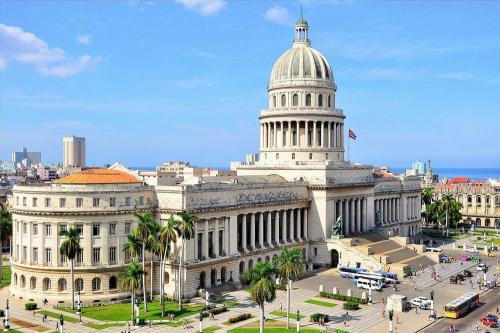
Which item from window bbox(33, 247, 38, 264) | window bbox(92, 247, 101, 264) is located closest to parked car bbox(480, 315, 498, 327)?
window bbox(92, 247, 101, 264)

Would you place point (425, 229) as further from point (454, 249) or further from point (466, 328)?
point (466, 328)

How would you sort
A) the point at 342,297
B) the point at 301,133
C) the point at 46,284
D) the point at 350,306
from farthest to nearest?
the point at 301,133 → the point at 342,297 → the point at 46,284 → the point at 350,306

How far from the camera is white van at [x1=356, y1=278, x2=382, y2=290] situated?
96194mm

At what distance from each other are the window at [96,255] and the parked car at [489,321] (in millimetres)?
54895

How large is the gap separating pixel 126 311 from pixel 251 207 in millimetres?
31684

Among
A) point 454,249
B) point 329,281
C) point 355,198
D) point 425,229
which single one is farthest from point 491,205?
point 329,281

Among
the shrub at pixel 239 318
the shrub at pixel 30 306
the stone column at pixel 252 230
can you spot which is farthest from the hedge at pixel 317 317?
the shrub at pixel 30 306

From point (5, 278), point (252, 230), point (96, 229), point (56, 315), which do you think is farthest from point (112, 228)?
point (5, 278)

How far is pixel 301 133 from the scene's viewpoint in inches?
5197

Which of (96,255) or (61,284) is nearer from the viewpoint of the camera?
(61,284)

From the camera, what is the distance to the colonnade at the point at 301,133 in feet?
429

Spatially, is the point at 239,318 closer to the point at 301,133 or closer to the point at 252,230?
the point at 252,230

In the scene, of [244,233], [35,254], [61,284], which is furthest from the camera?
[244,233]

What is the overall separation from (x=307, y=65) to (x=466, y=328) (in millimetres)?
74581
